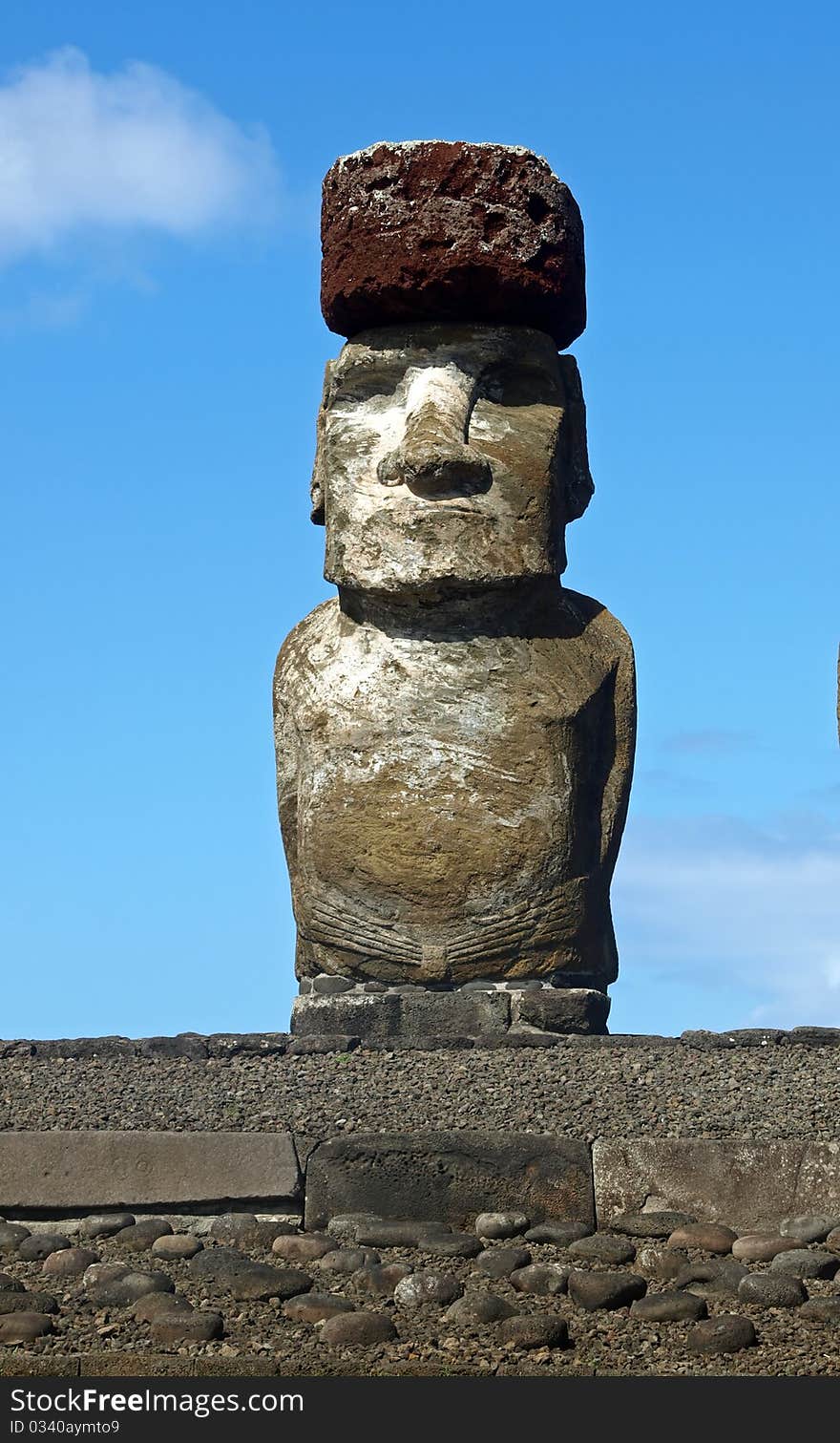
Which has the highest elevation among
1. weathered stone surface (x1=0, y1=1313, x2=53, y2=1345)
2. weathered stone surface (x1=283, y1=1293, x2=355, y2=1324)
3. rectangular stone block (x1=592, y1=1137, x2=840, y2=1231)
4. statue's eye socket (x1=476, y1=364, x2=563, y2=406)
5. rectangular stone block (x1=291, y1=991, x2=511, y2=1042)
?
statue's eye socket (x1=476, y1=364, x2=563, y2=406)

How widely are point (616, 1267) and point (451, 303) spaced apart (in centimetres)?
502

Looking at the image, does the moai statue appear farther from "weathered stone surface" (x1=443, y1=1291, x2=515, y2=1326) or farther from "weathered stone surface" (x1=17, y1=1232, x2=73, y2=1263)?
"weathered stone surface" (x1=443, y1=1291, x2=515, y2=1326)

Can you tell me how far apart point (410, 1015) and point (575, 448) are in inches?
114

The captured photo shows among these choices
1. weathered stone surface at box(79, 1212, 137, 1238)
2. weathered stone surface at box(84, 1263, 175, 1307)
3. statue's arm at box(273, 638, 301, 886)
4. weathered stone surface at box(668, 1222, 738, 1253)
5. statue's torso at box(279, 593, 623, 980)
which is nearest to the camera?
weathered stone surface at box(84, 1263, 175, 1307)

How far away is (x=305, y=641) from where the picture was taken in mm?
11961

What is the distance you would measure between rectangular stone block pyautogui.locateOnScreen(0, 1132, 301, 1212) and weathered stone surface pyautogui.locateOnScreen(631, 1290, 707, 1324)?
1591 mm

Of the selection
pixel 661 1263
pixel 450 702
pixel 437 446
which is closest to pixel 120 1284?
pixel 661 1263

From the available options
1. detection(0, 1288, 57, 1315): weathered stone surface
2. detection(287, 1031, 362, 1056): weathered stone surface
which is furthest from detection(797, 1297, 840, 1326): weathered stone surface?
detection(287, 1031, 362, 1056): weathered stone surface

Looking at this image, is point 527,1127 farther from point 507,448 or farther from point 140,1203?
point 507,448

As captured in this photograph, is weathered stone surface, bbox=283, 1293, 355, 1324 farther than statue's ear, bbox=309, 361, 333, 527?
No

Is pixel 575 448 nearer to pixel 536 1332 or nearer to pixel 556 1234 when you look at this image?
pixel 556 1234

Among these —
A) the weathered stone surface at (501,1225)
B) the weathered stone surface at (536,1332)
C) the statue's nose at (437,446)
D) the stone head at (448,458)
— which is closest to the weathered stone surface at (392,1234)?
the weathered stone surface at (501,1225)

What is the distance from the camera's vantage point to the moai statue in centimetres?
1114

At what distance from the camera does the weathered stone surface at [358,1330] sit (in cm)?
762
